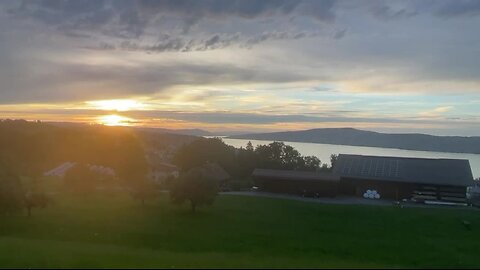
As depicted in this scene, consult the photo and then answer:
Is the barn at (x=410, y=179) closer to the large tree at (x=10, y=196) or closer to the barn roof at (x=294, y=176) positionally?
the barn roof at (x=294, y=176)

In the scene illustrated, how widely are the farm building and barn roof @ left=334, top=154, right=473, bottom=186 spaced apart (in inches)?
138

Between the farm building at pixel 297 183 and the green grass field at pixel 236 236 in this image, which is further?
the farm building at pixel 297 183

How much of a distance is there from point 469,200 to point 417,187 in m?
5.15

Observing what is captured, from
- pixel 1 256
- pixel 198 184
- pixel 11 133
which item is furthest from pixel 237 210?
pixel 11 133

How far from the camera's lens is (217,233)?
30.1m

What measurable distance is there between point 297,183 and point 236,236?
1024 inches

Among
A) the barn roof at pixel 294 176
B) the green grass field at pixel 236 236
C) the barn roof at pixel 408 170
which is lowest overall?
the green grass field at pixel 236 236

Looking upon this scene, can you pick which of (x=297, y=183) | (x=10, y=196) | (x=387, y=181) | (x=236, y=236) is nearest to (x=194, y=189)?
(x=236, y=236)

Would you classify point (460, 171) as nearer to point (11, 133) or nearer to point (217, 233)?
point (217, 233)

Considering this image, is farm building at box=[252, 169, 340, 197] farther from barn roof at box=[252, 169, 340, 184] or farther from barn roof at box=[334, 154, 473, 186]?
barn roof at box=[334, 154, 473, 186]

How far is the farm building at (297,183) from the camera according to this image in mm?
52438

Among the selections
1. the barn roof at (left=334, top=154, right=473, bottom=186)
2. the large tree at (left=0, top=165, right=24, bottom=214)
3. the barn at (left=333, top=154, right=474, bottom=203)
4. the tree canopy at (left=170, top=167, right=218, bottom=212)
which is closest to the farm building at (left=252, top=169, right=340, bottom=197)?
the barn at (left=333, top=154, right=474, bottom=203)

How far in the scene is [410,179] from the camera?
176 ft

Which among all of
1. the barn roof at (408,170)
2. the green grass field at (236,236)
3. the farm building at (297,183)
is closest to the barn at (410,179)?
A: the barn roof at (408,170)
